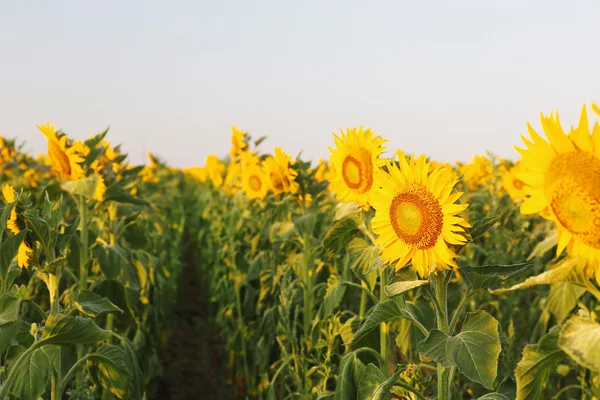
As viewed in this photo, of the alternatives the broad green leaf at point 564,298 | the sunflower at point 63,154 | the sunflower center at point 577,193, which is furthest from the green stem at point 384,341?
the sunflower at point 63,154

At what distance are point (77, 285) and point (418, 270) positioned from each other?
95.1 inches

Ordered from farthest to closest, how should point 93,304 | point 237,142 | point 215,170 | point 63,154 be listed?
1. point 215,170
2. point 237,142
3. point 63,154
4. point 93,304

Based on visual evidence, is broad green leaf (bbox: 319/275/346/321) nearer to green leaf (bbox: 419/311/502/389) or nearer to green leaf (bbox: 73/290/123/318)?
green leaf (bbox: 73/290/123/318)

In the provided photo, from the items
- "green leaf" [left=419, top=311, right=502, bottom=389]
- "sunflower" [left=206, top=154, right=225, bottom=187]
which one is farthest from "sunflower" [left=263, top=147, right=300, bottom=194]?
"sunflower" [left=206, top=154, right=225, bottom=187]

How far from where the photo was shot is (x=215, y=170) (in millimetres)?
9117

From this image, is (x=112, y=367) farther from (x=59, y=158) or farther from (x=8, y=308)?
(x=59, y=158)

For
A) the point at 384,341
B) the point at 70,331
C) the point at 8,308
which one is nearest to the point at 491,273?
the point at 384,341

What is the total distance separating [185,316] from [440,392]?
678 cm

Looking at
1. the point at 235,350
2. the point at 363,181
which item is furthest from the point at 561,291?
the point at 235,350

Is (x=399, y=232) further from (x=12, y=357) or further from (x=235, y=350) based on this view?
(x=235, y=350)

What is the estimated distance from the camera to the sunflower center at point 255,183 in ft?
17.8

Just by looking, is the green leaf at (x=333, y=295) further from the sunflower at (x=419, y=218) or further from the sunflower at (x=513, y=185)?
the sunflower at (x=513, y=185)

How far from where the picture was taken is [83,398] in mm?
2584

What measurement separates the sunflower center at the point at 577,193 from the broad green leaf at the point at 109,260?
2662 mm
